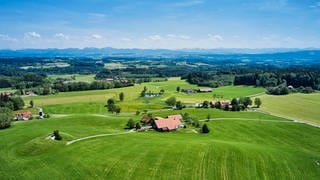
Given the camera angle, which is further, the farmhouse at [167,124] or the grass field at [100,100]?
the grass field at [100,100]

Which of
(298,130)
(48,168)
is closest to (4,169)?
(48,168)

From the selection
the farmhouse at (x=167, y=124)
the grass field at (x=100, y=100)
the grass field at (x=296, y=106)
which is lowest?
the grass field at (x=100, y=100)

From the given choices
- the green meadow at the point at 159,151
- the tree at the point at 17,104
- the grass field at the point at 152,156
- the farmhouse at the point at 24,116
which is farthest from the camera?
the tree at the point at 17,104

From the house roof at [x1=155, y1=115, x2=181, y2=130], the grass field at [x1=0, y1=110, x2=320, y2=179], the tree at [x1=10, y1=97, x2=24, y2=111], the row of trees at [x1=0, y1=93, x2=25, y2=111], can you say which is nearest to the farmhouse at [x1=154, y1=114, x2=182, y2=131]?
the house roof at [x1=155, y1=115, x2=181, y2=130]

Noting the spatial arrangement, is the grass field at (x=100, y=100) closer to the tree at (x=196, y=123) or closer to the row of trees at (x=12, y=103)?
the row of trees at (x=12, y=103)

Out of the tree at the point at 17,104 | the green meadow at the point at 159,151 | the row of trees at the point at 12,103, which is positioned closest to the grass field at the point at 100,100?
the tree at the point at 17,104

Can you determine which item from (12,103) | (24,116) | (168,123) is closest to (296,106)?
(168,123)

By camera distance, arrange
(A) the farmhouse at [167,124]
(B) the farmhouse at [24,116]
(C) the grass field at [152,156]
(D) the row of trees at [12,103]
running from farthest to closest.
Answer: (D) the row of trees at [12,103] → (B) the farmhouse at [24,116] → (A) the farmhouse at [167,124] → (C) the grass field at [152,156]
